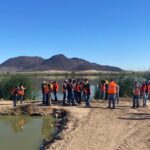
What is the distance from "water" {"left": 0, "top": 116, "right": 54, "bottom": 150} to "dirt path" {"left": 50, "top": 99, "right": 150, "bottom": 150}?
4.09 ft

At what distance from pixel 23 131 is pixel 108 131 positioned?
14.2 feet

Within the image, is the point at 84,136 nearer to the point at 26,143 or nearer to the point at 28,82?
the point at 26,143

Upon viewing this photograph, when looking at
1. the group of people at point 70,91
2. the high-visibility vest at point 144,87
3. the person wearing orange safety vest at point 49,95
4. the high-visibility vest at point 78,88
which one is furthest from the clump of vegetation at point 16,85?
the high-visibility vest at point 144,87

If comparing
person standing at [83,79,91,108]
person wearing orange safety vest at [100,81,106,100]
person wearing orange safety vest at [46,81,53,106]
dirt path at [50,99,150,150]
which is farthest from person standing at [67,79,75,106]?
dirt path at [50,99,150,150]

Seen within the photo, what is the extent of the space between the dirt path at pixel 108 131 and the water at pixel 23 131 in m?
1.25

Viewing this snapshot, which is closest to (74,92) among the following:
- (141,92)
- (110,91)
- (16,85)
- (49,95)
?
(49,95)

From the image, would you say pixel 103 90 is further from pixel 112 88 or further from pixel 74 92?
pixel 112 88

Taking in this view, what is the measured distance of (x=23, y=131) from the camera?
1817cm

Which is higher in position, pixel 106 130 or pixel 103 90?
pixel 103 90

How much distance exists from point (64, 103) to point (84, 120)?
6.73 m

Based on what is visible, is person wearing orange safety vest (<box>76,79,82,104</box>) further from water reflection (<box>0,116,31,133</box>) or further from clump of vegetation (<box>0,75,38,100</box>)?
clump of vegetation (<box>0,75,38,100</box>)

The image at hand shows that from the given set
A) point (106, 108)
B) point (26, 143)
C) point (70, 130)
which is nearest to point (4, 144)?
point (26, 143)

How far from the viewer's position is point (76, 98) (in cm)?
2558

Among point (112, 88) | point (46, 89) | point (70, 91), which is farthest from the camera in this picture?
point (46, 89)
